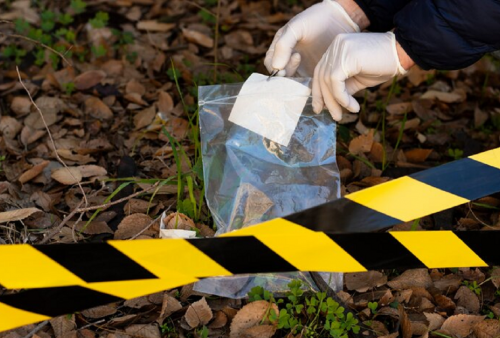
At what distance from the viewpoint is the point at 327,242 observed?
1.32 meters

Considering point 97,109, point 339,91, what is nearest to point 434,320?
point 339,91

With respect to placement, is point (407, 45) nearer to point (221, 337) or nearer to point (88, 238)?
point (221, 337)

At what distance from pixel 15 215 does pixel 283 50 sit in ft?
3.00

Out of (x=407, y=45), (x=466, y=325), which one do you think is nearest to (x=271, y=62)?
(x=407, y=45)

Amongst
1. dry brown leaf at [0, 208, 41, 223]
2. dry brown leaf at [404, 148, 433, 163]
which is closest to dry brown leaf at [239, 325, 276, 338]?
dry brown leaf at [0, 208, 41, 223]

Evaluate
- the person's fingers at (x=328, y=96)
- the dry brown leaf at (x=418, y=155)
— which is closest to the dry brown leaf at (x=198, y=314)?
the person's fingers at (x=328, y=96)

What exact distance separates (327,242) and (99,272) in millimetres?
471

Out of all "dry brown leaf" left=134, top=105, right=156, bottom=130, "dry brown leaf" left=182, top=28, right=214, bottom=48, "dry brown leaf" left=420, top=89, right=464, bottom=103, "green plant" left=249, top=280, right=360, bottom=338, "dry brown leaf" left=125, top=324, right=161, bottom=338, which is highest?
"dry brown leaf" left=182, top=28, right=214, bottom=48

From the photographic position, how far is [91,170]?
6.78 ft

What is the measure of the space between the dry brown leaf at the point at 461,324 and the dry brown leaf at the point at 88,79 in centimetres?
164

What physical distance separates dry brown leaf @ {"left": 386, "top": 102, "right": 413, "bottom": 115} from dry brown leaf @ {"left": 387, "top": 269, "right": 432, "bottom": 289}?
896mm

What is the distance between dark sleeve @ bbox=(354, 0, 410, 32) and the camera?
2.00 m

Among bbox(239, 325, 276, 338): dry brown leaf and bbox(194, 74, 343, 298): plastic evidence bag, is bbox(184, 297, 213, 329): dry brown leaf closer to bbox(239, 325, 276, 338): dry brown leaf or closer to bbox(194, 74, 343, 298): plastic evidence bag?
bbox(239, 325, 276, 338): dry brown leaf

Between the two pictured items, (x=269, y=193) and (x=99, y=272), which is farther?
(x=269, y=193)
